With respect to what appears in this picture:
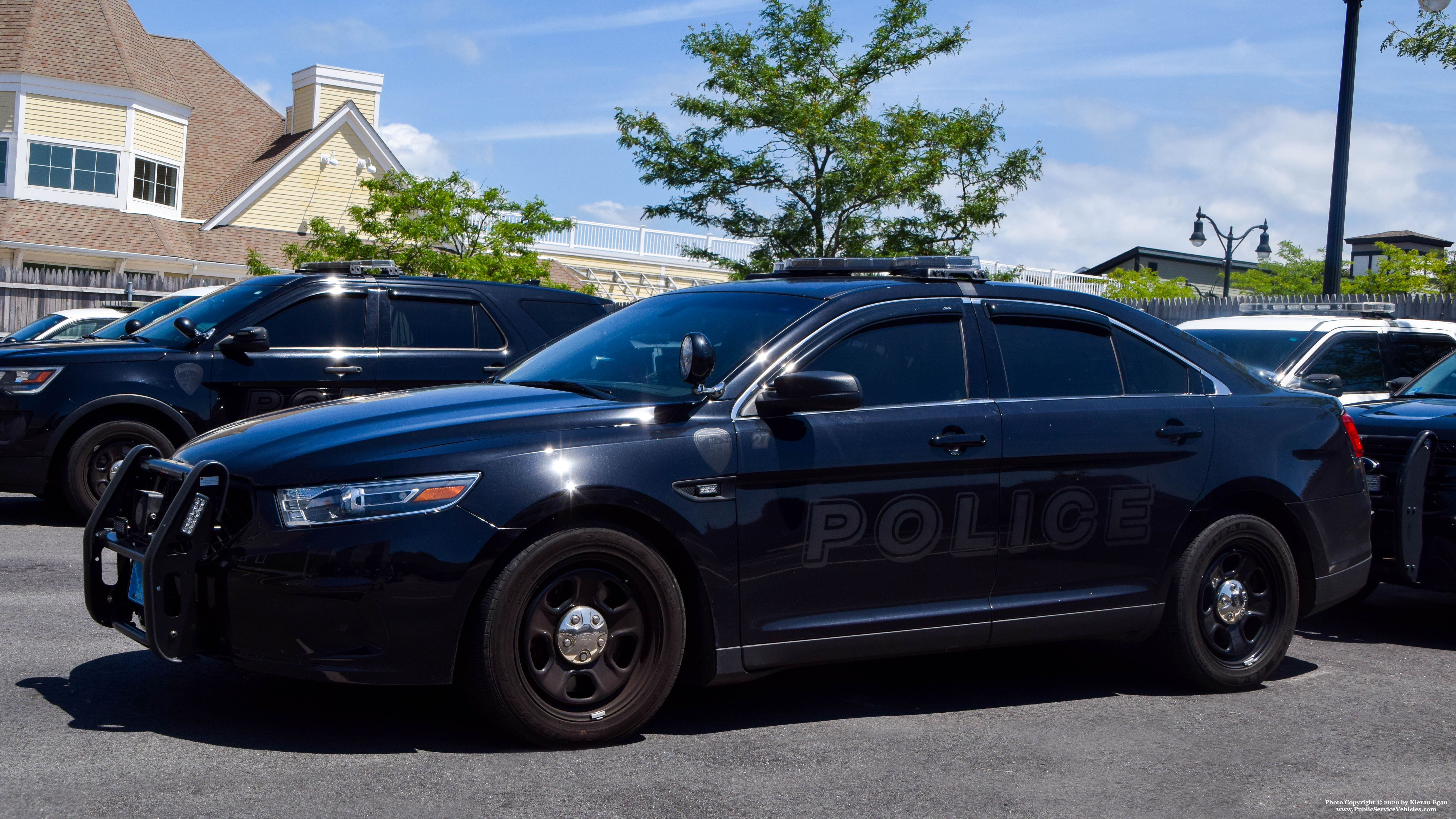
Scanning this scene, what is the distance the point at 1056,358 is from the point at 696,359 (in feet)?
5.74

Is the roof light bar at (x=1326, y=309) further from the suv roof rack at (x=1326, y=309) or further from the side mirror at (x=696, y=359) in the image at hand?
the side mirror at (x=696, y=359)

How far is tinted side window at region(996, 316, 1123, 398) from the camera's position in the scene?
218 inches

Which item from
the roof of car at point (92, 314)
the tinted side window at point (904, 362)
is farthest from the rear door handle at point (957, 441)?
the roof of car at point (92, 314)

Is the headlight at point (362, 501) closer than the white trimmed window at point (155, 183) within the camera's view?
Yes

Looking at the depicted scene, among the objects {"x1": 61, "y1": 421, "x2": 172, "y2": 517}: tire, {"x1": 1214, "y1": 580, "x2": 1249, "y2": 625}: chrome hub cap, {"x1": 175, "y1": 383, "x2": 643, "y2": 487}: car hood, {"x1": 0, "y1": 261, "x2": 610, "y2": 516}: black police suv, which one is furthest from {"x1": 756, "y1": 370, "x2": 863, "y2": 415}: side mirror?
{"x1": 61, "y1": 421, "x2": 172, "y2": 517}: tire

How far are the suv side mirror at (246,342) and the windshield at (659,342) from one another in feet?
14.1

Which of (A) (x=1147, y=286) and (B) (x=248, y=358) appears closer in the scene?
(B) (x=248, y=358)

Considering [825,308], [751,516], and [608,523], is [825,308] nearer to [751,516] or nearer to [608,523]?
[751,516]

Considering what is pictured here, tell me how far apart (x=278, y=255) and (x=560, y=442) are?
29.8m

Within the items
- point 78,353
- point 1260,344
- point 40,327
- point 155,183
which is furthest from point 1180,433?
point 155,183

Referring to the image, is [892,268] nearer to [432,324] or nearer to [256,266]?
[432,324]

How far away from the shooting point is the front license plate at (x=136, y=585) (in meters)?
4.61

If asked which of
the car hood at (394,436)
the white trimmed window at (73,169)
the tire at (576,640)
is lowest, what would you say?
the tire at (576,640)

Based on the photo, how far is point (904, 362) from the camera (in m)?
5.31
